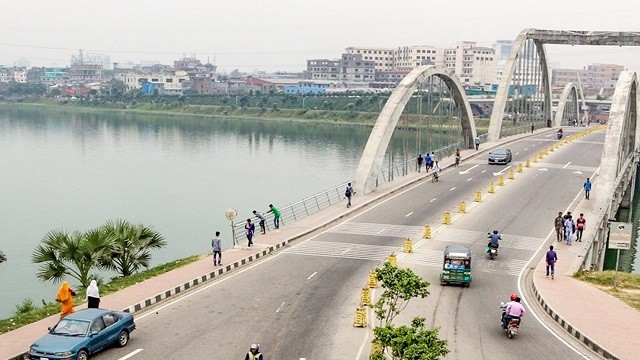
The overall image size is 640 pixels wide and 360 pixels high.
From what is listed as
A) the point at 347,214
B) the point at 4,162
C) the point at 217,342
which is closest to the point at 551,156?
the point at 347,214

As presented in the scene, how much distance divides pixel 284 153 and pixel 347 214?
63500 mm

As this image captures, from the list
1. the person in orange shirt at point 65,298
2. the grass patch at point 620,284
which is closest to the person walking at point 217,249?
the person in orange shirt at point 65,298

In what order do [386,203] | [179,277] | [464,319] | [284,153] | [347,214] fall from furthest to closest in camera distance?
[284,153] → [386,203] → [347,214] → [179,277] → [464,319]

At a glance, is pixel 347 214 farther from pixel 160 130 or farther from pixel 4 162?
pixel 160 130

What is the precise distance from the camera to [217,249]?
26.1 metres

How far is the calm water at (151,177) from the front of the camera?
45.4 m

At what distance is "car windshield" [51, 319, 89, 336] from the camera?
16806 mm

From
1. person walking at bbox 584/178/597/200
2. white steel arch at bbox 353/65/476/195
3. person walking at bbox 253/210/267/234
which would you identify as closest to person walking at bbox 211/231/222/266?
person walking at bbox 253/210/267/234

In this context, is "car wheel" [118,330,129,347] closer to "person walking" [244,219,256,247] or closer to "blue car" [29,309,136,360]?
"blue car" [29,309,136,360]

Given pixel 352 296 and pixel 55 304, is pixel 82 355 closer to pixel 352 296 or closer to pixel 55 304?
pixel 55 304

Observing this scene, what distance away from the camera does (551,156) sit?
6350 cm

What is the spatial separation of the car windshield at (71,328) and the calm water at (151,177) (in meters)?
14.4

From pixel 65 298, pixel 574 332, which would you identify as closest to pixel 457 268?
pixel 574 332

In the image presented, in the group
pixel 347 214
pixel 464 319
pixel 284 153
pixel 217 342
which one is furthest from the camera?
pixel 284 153
